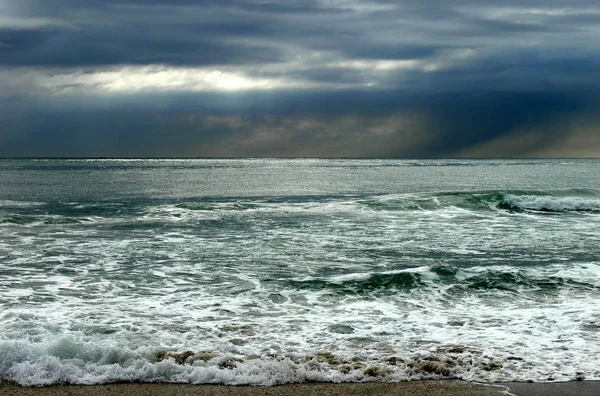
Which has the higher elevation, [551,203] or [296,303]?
[296,303]

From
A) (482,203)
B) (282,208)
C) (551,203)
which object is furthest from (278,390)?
(551,203)

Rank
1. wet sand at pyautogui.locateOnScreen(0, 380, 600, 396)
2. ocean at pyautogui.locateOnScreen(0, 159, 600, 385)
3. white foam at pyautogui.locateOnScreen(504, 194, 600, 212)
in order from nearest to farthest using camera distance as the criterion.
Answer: wet sand at pyautogui.locateOnScreen(0, 380, 600, 396) → ocean at pyautogui.locateOnScreen(0, 159, 600, 385) → white foam at pyautogui.locateOnScreen(504, 194, 600, 212)

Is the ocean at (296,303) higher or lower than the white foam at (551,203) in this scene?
higher

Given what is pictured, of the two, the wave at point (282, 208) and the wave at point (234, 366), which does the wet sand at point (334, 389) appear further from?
the wave at point (282, 208)

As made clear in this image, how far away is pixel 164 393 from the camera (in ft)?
20.1

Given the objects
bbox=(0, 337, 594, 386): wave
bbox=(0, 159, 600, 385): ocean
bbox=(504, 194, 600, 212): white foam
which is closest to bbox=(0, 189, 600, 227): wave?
bbox=(504, 194, 600, 212): white foam

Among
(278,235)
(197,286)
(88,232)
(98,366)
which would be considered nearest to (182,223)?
(88,232)

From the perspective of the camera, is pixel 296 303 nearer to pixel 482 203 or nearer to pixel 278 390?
pixel 278 390

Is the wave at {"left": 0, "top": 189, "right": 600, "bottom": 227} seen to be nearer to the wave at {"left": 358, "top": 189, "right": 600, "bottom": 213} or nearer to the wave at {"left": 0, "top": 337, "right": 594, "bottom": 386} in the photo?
the wave at {"left": 358, "top": 189, "right": 600, "bottom": 213}

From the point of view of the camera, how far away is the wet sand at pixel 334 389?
6.10m

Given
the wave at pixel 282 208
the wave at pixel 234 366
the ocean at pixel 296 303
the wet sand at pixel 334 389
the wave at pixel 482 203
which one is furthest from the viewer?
the wave at pixel 482 203

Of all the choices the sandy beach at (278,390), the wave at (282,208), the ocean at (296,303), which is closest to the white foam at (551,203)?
the wave at (282,208)

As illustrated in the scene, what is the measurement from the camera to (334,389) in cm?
625

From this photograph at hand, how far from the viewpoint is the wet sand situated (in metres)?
6.10
